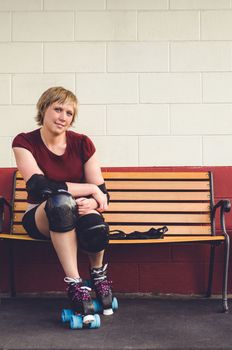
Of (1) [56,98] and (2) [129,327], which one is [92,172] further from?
(2) [129,327]

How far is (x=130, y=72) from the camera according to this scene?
3982mm

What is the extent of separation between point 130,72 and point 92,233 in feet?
5.00

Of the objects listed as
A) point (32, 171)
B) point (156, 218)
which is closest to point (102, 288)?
point (32, 171)

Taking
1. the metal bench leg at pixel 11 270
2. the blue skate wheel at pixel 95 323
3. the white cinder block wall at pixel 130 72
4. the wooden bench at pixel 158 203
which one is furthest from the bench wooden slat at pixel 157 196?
the blue skate wheel at pixel 95 323

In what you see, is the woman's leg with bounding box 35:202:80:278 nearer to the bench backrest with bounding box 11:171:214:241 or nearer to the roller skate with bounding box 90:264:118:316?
the roller skate with bounding box 90:264:118:316

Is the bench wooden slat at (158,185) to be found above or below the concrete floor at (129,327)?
above

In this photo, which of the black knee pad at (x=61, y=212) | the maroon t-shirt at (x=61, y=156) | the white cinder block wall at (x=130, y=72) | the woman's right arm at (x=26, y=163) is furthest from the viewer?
the white cinder block wall at (x=130, y=72)

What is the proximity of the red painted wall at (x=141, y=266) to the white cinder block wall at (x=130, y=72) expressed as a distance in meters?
0.47

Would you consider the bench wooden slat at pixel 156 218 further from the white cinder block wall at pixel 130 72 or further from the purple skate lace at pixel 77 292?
the purple skate lace at pixel 77 292

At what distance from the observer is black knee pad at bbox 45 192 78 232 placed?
9.36 ft

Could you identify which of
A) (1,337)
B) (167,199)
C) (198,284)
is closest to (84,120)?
(167,199)

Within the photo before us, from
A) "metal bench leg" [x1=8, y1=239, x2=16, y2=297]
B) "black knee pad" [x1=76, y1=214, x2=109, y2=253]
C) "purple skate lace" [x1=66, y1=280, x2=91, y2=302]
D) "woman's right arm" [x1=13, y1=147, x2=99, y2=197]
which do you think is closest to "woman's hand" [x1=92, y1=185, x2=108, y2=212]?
"woman's right arm" [x1=13, y1=147, x2=99, y2=197]

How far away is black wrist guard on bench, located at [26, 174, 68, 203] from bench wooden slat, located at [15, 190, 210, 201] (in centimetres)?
76

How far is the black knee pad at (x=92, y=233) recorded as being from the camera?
2.94 meters
